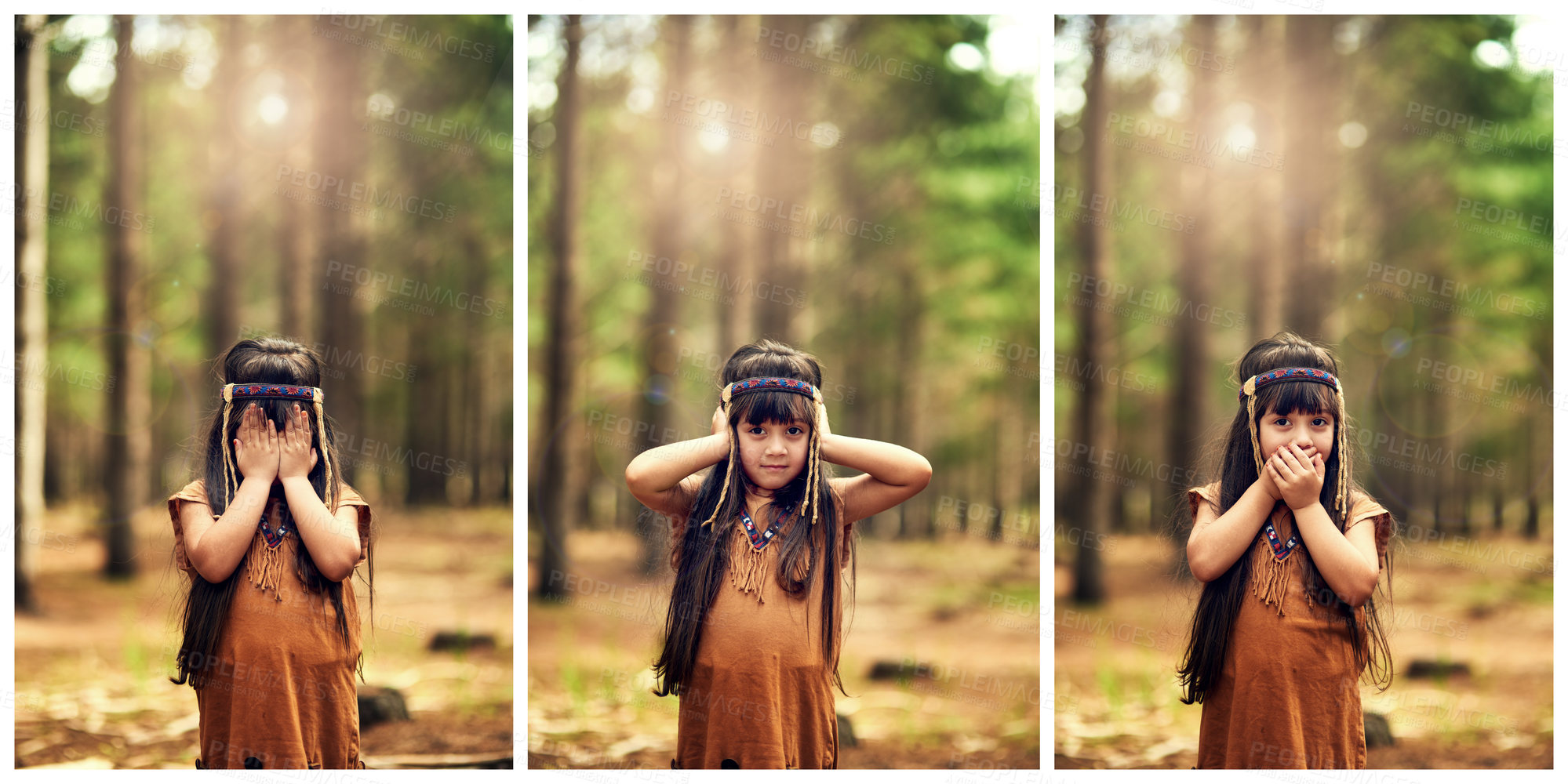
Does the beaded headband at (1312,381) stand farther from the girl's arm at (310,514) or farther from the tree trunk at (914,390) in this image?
the tree trunk at (914,390)

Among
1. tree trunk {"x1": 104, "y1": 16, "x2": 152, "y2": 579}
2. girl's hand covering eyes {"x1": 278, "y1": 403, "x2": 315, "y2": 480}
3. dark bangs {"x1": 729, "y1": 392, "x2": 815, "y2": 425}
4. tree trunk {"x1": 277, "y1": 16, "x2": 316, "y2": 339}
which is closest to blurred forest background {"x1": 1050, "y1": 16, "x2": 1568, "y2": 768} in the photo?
dark bangs {"x1": 729, "y1": 392, "x2": 815, "y2": 425}

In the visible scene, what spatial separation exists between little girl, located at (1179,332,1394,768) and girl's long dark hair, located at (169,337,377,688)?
89.5 inches

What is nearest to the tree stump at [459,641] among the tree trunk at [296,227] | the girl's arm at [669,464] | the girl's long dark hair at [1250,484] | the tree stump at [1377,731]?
the girl's arm at [669,464]

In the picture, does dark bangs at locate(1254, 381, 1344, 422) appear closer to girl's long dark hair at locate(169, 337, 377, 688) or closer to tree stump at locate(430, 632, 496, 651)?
girl's long dark hair at locate(169, 337, 377, 688)

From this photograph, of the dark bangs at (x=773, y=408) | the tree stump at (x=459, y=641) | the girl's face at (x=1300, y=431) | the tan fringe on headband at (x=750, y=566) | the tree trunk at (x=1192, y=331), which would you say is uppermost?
the tree trunk at (x=1192, y=331)

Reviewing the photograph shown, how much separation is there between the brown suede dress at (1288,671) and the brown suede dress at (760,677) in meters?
1.06

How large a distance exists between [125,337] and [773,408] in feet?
16.0

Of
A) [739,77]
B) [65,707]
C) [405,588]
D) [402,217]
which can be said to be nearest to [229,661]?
[65,707]

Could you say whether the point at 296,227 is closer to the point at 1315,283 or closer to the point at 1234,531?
the point at 1234,531

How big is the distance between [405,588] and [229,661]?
2.18 metres

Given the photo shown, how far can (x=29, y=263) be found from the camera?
13.9ft

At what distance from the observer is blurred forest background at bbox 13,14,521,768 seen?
3.72 meters

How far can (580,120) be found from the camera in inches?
176

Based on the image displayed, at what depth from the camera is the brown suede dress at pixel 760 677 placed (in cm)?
254
